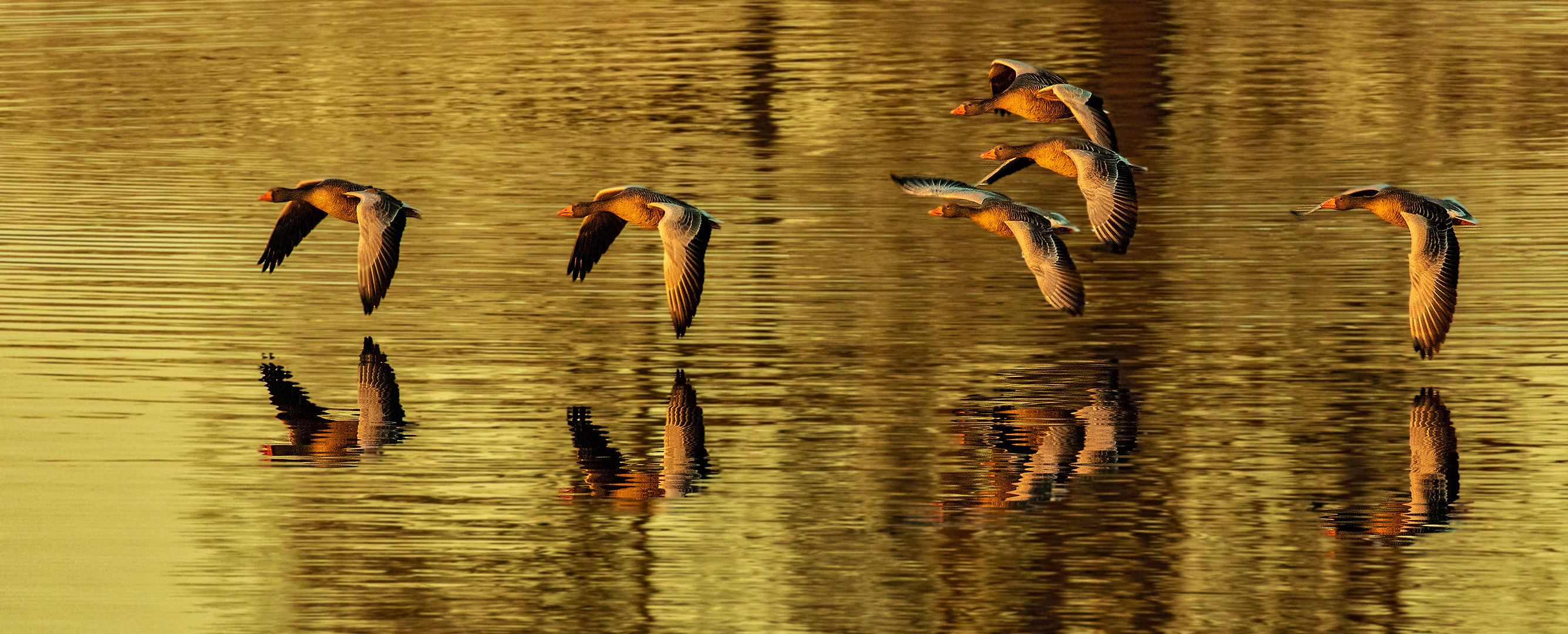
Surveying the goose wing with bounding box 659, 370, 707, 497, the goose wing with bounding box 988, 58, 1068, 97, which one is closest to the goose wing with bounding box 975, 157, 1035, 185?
the goose wing with bounding box 988, 58, 1068, 97

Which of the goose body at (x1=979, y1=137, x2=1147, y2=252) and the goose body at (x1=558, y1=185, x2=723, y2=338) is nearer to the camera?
the goose body at (x1=558, y1=185, x2=723, y2=338)

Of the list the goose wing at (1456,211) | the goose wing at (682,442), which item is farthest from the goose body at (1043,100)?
the goose wing at (682,442)

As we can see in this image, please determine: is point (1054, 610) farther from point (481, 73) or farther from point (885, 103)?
point (481, 73)

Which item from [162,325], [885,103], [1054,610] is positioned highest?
[885,103]

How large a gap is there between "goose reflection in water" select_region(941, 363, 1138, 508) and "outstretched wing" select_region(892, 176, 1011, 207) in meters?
2.05

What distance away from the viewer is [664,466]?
12.7 metres

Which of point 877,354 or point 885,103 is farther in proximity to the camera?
point 885,103

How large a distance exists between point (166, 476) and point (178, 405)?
1.51 metres

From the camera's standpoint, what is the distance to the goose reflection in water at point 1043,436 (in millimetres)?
12055

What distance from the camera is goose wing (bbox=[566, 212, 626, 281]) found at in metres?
17.2

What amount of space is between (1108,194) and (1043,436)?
13.0ft

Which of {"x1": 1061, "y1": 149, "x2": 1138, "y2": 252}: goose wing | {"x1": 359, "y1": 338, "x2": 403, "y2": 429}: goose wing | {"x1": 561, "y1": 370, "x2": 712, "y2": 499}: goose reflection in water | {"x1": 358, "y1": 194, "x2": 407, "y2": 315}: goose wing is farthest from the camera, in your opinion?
{"x1": 1061, "y1": 149, "x2": 1138, "y2": 252}: goose wing

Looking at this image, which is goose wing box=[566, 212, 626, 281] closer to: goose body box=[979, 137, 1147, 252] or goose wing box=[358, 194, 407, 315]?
goose wing box=[358, 194, 407, 315]

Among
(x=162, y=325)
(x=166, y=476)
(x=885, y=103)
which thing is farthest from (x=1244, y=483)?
(x=885, y=103)
